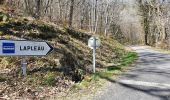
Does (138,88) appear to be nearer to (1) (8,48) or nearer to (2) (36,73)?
(2) (36,73)

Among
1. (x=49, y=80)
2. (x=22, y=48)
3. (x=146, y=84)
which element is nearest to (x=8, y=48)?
(x=22, y=48)

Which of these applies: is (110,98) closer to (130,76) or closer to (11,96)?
(11,96)

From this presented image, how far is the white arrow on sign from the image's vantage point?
8.28m

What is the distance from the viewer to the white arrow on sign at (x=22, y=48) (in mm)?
8281

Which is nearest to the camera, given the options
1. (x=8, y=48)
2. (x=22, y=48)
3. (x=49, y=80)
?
(x=8, y=48)

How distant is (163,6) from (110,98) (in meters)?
40.0

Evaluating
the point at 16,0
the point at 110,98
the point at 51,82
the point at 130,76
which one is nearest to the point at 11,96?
the point at 51,82

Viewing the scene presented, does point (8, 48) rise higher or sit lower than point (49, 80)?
higher

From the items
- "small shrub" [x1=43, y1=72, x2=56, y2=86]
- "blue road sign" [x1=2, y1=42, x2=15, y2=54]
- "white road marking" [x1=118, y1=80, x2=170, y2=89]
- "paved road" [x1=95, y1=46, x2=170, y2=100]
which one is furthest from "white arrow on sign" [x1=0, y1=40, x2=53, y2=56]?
"white road marking" [x1=118, y1=80, x2=170, y2=89]

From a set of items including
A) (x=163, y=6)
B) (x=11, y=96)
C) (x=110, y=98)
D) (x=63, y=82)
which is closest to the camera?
(x=11, y=96)

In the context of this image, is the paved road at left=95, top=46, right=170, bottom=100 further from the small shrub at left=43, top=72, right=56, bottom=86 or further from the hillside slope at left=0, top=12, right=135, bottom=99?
the small shrub at left=43, top=72, right=56, bottom=86

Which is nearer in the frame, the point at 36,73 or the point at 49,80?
the point at 49,80

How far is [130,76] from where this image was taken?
13.2m

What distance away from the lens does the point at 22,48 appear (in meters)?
8.80
